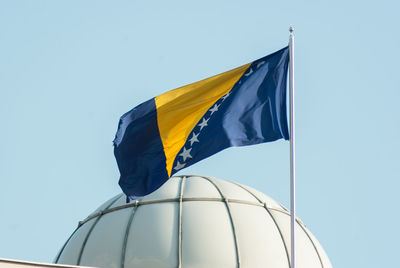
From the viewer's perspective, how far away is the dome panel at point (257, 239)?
22.0m

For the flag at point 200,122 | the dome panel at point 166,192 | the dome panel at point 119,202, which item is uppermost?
the flag at point 200,122

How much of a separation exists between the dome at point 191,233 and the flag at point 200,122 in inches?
111

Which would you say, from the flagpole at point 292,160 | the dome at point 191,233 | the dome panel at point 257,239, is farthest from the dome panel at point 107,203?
the flagpole at point 292,160

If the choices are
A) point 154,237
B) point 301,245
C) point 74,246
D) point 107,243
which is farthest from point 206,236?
point 74,246

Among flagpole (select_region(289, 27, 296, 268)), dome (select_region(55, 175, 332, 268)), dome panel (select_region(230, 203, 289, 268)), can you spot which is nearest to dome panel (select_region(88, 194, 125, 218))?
dome (select_region(55, 175, 332, 268))

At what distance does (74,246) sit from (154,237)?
2188 millimetres

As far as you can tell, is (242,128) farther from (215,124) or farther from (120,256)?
(120,256)

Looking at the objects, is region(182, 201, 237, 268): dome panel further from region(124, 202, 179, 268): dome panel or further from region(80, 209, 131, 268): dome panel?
region(80, 209, 131, 268): dome panel

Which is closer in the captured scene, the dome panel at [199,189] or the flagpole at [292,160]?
the flagpole at [292,160]

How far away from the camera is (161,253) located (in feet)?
71.7

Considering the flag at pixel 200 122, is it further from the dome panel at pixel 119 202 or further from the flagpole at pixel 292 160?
the dome panel at pixel 119 202

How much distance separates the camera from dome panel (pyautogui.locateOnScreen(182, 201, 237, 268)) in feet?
71.4

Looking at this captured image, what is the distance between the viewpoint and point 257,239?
22.4 meters

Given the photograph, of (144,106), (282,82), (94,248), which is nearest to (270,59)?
(282,82)
